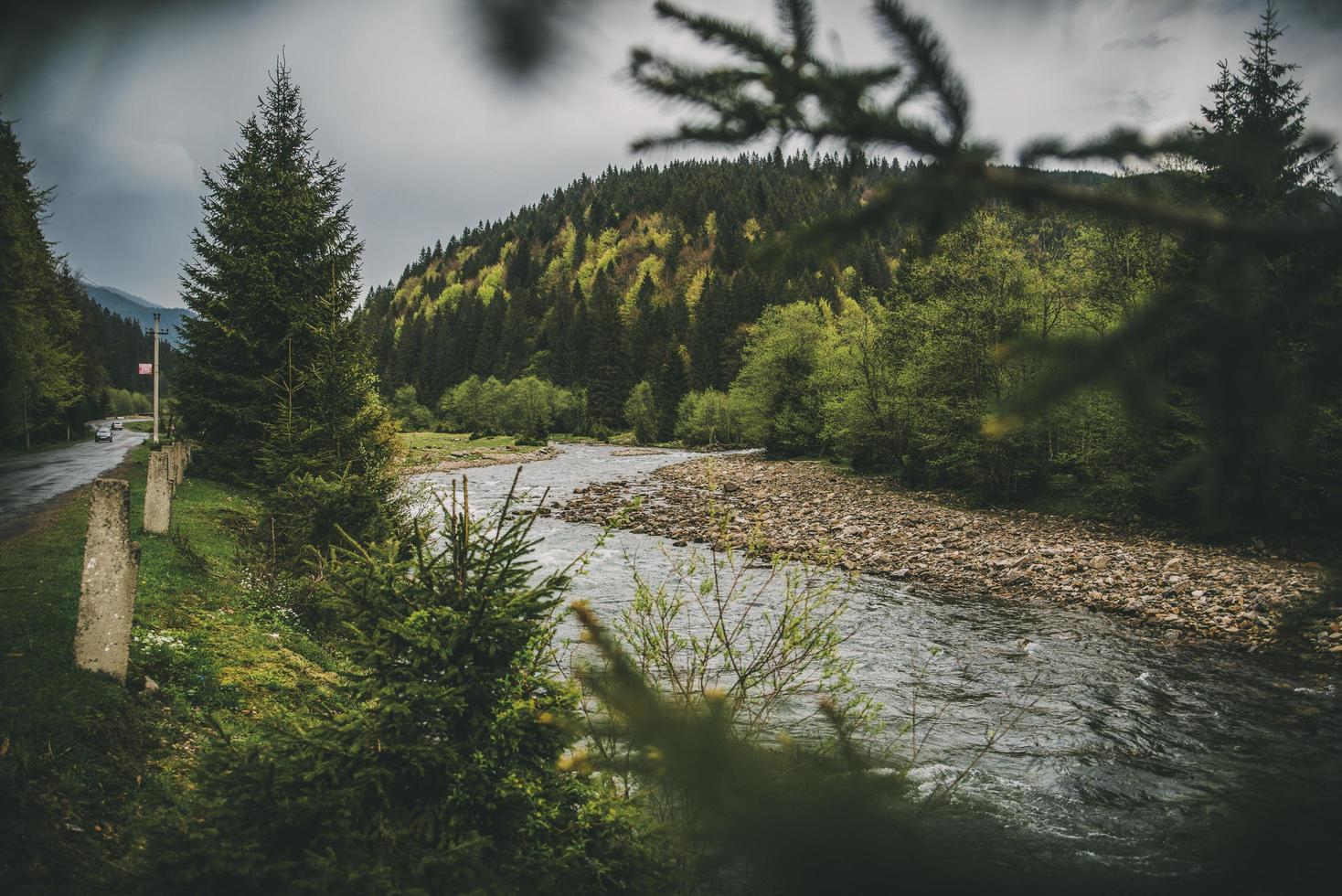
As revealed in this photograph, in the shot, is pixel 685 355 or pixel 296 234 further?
pixel 685 355

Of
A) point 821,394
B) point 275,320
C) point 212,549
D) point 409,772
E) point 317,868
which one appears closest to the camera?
point 317,868

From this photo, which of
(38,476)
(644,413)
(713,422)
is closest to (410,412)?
(644,413)

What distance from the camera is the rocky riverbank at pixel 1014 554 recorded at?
9797 mm

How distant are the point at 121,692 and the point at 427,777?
3510 mm

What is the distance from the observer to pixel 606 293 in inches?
4021

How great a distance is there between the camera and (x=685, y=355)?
→ 268 ft

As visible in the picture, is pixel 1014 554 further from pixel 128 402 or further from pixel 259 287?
pixel 128 402

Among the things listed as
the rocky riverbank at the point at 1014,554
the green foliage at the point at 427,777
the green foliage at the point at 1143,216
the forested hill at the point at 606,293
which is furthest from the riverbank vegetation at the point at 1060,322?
the forested hill at the point at 606,293

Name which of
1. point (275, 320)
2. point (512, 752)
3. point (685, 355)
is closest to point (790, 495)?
point (275, 320)

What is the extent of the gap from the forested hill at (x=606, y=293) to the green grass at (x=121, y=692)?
32.6 m

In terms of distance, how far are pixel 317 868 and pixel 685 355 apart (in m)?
80.1

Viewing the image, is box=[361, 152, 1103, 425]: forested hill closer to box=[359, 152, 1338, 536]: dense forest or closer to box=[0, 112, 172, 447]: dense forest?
box=[359, 152, 1338, 536]: dense forest

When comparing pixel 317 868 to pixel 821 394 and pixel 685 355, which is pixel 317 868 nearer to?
pixel 821 394

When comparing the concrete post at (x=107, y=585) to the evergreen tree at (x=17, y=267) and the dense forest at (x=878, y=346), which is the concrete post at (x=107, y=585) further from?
the dense forest at (x=878, y=346)
